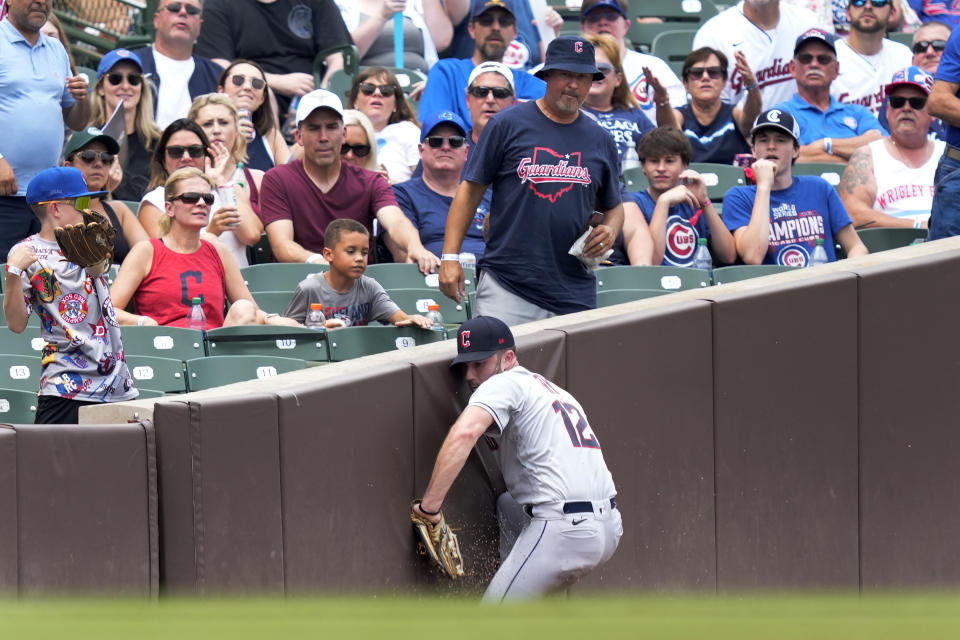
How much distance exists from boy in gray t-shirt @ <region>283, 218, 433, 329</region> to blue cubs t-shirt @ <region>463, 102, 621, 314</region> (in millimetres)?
751

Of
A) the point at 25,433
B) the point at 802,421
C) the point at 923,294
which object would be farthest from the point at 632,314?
the point at 25,433

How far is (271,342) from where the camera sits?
21.0 ft

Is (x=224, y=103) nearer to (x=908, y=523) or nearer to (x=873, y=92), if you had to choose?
(x=908, y=523)

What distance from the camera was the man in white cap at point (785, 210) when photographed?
789 cm

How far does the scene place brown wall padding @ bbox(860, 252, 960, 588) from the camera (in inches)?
254

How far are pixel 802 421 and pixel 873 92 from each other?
5.29 m

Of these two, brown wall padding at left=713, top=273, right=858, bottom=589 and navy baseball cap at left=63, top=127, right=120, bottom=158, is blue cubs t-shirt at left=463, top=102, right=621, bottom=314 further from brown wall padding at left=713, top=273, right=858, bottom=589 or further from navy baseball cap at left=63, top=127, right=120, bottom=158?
navy baseball cap at left=63, top=127, right=120, bottom=158

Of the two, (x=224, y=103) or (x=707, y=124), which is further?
(x=707, y=124)

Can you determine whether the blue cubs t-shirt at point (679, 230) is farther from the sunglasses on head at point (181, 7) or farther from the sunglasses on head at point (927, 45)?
the sunglasses on head at point (927, 45)

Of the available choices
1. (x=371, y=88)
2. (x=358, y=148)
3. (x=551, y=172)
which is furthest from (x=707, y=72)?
(x=551, y=172)

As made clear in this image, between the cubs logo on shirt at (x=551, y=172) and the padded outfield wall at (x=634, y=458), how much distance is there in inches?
24.0

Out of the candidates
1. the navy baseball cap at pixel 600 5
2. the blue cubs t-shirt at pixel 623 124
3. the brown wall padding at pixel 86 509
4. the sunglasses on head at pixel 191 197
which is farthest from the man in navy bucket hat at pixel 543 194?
the navy baseball cap at pixel 600 5

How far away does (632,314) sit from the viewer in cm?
555

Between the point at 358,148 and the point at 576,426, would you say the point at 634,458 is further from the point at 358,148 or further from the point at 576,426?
the point at 358,148
